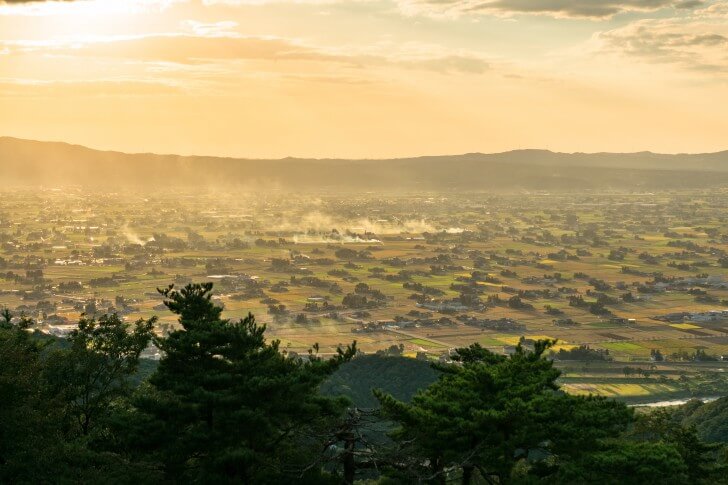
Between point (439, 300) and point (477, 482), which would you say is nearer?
point (477, 482)

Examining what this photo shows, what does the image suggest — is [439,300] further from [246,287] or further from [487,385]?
[487,385]

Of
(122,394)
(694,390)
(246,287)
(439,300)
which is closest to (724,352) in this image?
(694,390)

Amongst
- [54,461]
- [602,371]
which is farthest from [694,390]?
[54,461]

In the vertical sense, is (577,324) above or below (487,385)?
below

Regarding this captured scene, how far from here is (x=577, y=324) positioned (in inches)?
5379

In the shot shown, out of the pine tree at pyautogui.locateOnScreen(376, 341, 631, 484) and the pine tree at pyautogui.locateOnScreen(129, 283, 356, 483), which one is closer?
the pine tree at pyautogui.locateOnScreen(129, 283, 356, 483)

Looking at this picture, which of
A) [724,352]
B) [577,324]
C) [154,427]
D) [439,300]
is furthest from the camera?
[439,300]

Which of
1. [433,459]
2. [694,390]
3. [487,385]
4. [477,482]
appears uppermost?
[487,385]

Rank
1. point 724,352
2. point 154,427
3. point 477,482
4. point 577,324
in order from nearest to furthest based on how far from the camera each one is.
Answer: point 154,427 < point 477,482 < point 724,352 < point 577,324

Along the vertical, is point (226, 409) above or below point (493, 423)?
above

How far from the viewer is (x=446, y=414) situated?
27766mm

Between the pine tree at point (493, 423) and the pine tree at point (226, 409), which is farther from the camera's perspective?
the pine tree at point (493, 423)

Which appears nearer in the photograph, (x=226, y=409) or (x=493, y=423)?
(x=226, y=409)

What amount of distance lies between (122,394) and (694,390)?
76.5 metres
